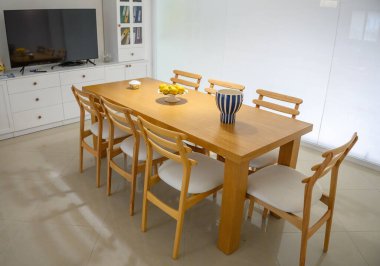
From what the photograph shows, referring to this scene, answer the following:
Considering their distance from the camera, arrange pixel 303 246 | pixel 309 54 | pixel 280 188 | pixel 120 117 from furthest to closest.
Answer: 1. pixel 309 54
2. pixel 120 117
3. pixel 280 188
4. pixel 303 246

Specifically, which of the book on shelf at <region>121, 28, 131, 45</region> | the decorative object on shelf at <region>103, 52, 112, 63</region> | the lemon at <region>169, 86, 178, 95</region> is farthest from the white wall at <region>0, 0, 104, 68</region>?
the lemon at <region>169, 86, 178, 95</region>

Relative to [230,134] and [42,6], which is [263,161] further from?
[42,6]

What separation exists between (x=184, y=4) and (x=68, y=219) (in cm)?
372

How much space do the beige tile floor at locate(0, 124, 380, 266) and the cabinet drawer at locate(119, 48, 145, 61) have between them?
217 cm

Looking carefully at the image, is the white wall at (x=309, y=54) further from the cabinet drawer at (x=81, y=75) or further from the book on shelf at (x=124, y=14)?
the cabinet drawer at (x=81, y=75)

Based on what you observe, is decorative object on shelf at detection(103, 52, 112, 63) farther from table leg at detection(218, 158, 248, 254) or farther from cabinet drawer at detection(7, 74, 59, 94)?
table leg at detection(218, 158, 248, 254)

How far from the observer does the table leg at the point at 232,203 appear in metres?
2.04

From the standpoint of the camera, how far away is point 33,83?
4.00 metres

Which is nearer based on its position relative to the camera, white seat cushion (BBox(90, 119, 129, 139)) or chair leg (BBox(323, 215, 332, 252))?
chair leg (BBox(323, 215, 332, 252))

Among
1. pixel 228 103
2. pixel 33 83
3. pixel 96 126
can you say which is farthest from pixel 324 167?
pixel 33 83

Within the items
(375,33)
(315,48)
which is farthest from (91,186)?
(375,33)

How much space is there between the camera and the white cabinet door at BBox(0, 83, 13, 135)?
12.4 feet

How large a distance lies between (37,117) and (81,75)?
0.78 meters

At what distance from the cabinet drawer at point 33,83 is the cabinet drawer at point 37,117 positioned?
0.91 ft
